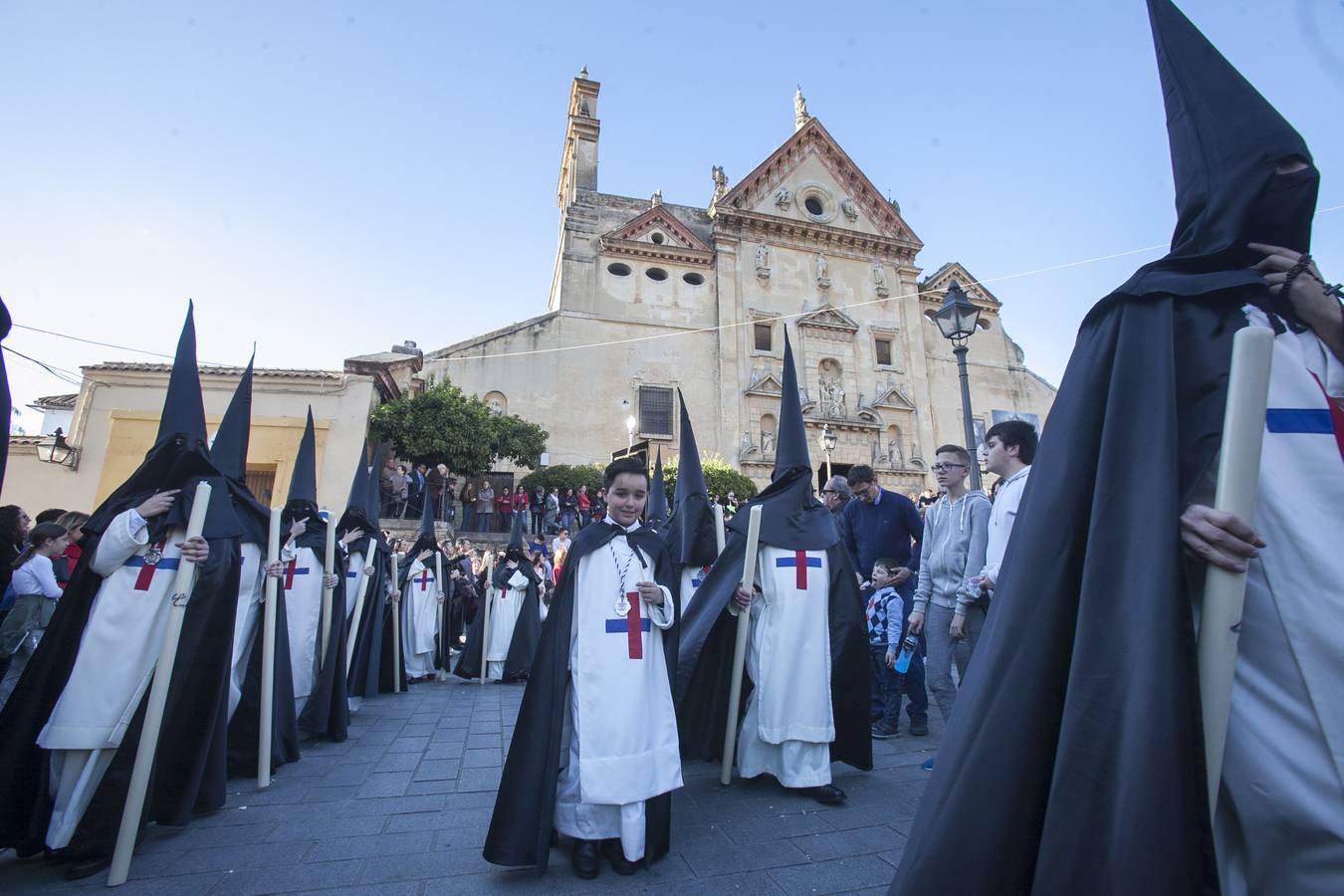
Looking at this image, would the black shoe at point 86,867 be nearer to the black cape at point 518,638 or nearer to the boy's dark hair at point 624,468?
the boy's dark hair at point 624,468

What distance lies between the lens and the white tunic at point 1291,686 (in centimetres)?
112

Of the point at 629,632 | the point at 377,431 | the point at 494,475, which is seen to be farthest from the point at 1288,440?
the point at 494,475

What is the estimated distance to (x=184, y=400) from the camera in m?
3.85

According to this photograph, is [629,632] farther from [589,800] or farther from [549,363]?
[549,363]

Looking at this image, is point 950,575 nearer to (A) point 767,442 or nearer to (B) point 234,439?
(B) point 234,439

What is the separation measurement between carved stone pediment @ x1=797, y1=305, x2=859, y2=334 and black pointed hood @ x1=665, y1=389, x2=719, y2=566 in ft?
86.9

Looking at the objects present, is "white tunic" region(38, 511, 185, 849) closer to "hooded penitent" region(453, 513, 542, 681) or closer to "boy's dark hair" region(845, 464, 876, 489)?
"boy's dark hair" region(845, 464, 876, 489)

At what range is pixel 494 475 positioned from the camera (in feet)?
76.4

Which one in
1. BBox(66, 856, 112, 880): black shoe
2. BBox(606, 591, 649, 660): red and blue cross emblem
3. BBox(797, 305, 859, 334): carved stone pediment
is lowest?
BBox(66, 856, 112, 880): black shoe

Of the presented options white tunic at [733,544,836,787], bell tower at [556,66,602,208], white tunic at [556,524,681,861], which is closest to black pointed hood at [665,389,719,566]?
white tunic at [733,544,836,787]

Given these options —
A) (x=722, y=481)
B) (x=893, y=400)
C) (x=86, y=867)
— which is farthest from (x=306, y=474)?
(x=893, y=400)

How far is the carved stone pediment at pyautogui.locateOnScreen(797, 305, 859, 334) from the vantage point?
30.4 metres

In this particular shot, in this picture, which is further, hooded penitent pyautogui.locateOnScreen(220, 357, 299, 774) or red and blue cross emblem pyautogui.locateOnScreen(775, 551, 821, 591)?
red and blue cross emblem pyautogui.locateOnScreen(775, 551, 821, 591)

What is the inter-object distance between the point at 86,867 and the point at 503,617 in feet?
23.2
